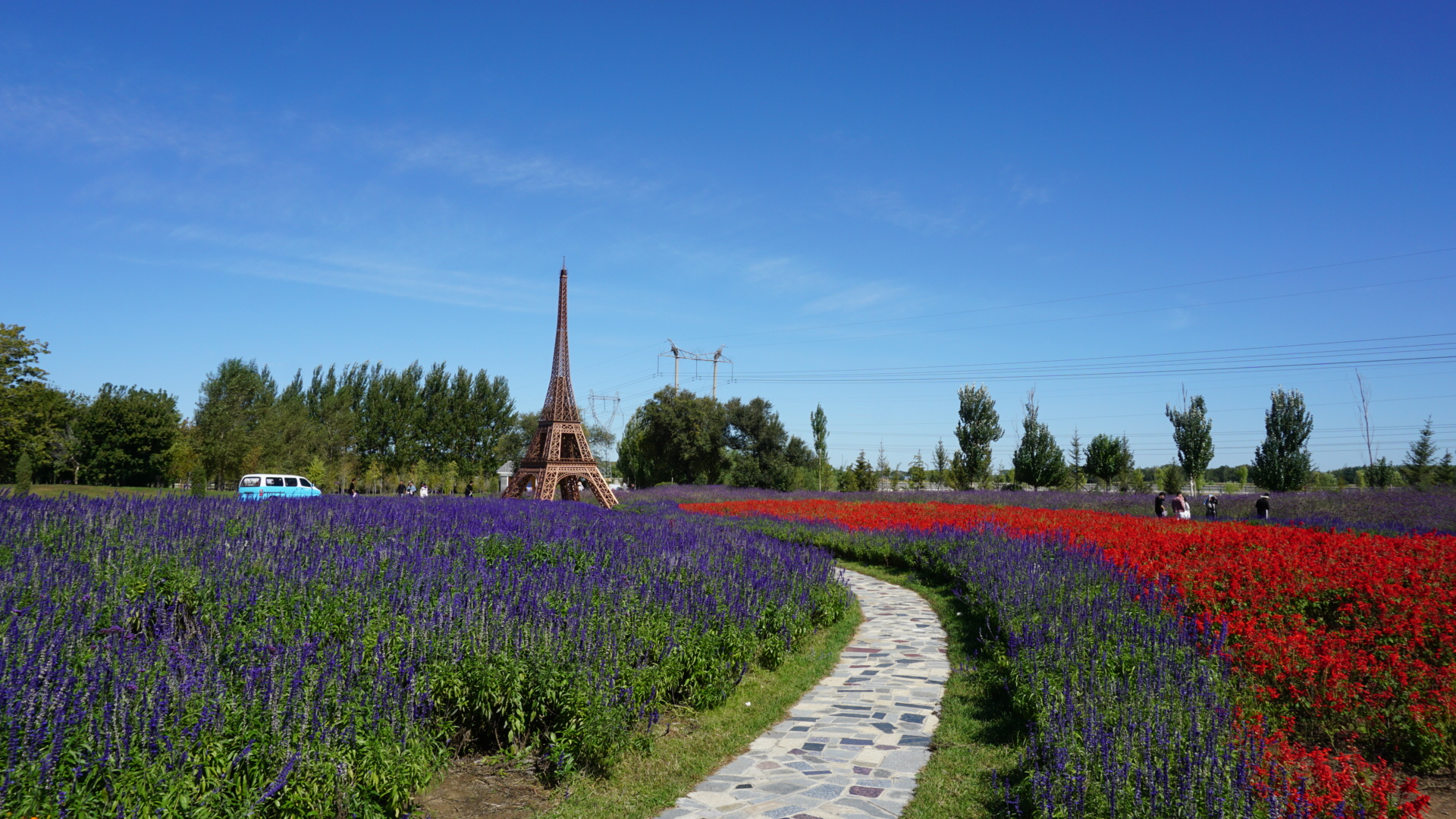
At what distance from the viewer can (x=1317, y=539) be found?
477 inches

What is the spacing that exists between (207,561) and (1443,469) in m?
50.2

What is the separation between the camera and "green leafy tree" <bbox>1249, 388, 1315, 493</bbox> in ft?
129

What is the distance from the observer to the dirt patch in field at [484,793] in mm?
4295

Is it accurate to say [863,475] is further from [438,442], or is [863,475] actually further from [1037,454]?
[438,442]

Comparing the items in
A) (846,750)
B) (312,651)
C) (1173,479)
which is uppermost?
(1173,479)

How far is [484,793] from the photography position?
4.54 m

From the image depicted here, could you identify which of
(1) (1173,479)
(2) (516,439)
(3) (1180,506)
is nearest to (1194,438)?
(1) (1173,479)

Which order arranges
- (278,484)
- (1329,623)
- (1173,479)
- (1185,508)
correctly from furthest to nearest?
1. (1173,479)
2. (278,484)
3. (1185,508)
4. (1329,623)

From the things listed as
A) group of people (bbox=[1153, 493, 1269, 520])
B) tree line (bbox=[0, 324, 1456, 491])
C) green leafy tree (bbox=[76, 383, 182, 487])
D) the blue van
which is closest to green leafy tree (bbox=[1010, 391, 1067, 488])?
tree line (bbox=[0, 324, 1456, 491])

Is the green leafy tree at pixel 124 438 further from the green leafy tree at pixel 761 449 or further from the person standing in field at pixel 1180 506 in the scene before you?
the person standing in field at pixel 1180 506

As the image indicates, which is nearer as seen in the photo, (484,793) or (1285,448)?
(484,793)

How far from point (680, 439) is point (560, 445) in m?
14.7

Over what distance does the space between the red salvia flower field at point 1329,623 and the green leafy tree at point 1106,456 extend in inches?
1150

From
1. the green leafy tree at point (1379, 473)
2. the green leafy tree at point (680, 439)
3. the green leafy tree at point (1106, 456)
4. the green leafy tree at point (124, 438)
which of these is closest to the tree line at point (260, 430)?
the green leafy tree at point (124, 438)
